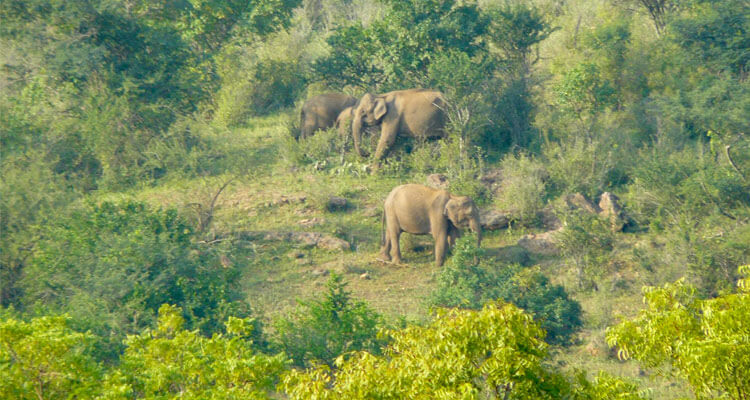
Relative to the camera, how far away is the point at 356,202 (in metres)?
19.1

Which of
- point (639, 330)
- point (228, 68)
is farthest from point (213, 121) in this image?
point (639, 330)

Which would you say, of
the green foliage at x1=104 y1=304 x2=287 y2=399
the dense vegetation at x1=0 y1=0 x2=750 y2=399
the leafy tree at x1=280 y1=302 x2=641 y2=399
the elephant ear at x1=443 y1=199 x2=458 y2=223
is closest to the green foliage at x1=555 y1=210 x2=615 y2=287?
the dense vegetation at x1=0 y1=0 x2=750 y2=399

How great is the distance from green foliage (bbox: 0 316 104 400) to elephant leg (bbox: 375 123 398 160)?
13.4 m

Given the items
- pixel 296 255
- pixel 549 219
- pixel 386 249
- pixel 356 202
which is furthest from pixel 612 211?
pixel 296 255

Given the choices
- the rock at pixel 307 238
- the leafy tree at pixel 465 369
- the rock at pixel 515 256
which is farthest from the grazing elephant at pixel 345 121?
the leafy tree at pixel 465 369

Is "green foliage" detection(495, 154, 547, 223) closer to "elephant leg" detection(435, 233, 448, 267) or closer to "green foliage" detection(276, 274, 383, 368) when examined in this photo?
"elephant leg" detection(435, 233, 448, 267)

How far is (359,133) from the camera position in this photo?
21125mm

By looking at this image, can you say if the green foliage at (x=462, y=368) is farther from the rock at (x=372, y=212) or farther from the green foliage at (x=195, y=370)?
the rock at (x=372, y=212)

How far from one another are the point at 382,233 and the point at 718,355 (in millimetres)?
11070

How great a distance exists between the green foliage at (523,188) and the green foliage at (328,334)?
260 inches

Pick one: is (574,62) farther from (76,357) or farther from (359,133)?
(76,357)

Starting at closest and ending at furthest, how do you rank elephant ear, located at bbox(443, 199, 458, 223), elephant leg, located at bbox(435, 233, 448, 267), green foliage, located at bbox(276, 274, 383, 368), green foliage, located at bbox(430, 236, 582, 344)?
green foliage, located at bbox(276, 274, 383, 368) → green foliage, located at bbox(430, 236, 582, 344) → elephant ear, located at bbox(443, 199, 458, 223) → elephant leg, located at bbox(435, 233, 448, 267)

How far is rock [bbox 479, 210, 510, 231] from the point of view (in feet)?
58.4

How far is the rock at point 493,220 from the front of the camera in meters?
17.8
